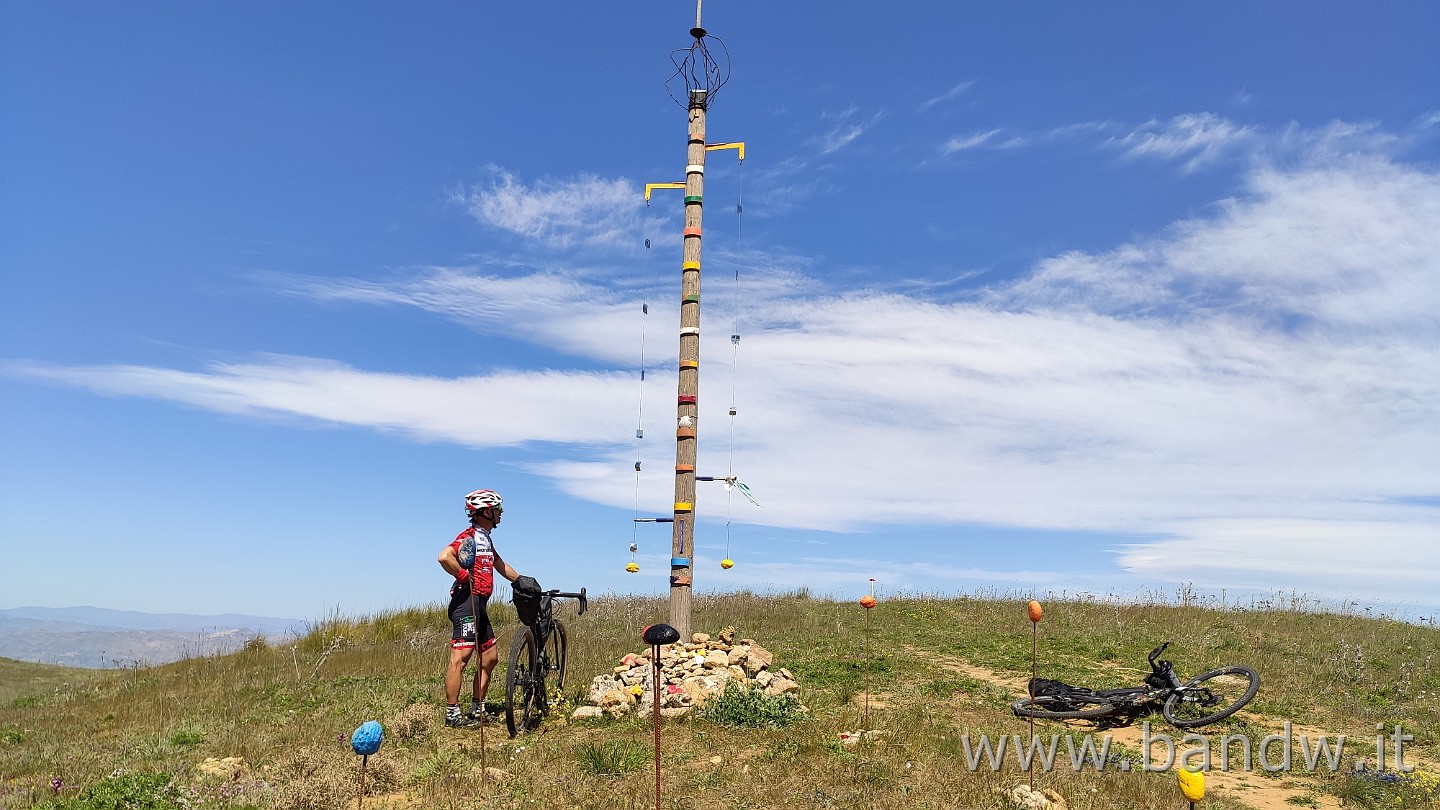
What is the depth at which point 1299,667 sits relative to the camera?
47.5 feet

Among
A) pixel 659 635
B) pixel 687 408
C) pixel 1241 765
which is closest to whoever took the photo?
pixel 659 635

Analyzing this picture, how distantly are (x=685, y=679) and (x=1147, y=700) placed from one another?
19.9 ft

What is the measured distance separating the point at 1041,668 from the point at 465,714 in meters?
9.45

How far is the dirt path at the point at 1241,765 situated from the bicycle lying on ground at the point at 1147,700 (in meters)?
0.20

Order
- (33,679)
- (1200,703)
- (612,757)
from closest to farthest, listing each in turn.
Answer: (612,757)
(1200,703)
(33,679)

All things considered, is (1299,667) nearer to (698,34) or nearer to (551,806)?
(551,806)

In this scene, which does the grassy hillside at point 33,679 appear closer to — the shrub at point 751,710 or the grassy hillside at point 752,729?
the grassy hillside at point 752,729

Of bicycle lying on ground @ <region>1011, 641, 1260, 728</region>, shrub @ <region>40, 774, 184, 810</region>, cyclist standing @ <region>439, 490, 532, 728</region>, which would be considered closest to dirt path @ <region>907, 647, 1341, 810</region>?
bicycle lying on ground @ <region>1011, 641, 1260, 728</region>

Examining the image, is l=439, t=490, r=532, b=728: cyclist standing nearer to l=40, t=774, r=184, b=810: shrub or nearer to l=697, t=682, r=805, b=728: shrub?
l=697, t=682, r=805, b=728: shrub

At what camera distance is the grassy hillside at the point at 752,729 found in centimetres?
739

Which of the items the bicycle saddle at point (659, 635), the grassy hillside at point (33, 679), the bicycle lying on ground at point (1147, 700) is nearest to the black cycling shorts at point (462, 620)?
the bicycle saddle at point (659, 635)

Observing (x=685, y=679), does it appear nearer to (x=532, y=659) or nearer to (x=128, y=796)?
(x=532, y=659)

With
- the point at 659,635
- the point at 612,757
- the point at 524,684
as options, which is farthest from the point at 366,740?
the point at 524,684

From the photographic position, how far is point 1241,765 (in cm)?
940
